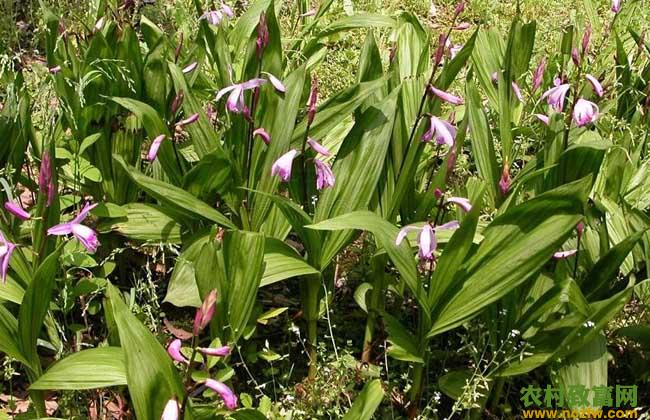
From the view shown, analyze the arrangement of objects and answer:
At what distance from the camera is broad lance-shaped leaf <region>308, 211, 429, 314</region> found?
211 centimetres

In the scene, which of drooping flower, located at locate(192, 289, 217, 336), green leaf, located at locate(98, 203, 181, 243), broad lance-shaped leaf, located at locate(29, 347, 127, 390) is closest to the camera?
drooping flower, located at locate(192, 289, 217, 336)

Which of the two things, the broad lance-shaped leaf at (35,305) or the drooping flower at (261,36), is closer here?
the broad lance-shaped leaf at (35,305)

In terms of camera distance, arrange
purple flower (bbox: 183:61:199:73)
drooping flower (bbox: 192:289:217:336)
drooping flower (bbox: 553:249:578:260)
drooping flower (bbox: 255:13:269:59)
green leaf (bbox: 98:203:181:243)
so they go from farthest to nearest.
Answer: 1. purple flower (bbox: 183:61:199:73)
2. green leaf (bbox: 98:203:181:243)
3. drooping flower (bbox: 255:13:269:59)
4. drooping flower (bbox: 553:249:578:260)
5. drooping flower (bbox: 192:289:217:336)

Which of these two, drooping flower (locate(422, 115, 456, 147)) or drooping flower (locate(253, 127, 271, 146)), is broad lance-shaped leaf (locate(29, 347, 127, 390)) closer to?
drooping flower (locate(253, 127, 271, 146))

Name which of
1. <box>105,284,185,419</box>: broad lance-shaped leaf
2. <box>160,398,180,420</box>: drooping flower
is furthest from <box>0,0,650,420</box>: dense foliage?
<box>160,398,180,420</box>: drooping flower

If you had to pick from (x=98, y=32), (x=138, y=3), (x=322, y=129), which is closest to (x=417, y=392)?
(x=322, y=129)

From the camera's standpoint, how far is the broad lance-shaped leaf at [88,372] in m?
1.95

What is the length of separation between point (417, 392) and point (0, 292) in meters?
1.20

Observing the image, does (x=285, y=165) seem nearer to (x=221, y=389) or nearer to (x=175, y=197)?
(x=175, y=197)

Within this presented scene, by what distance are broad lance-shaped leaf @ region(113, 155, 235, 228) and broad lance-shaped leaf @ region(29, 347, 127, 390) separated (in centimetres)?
56

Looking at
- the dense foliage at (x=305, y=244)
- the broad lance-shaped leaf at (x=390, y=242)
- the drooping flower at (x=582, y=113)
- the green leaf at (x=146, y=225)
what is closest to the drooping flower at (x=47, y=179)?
the dense foliage at (x=305, y=244)

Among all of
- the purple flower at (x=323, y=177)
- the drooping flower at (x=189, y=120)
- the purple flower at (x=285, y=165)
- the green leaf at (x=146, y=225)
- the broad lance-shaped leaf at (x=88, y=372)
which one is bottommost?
the broad lance-shaped leaf at (x=88, y=372)

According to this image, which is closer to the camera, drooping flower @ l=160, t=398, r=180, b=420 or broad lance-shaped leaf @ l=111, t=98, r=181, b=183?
drooping flower @ l=160, t=398, r=180, b=420

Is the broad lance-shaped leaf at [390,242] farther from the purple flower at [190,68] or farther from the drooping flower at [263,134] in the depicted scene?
the purple flower at [190,68]
